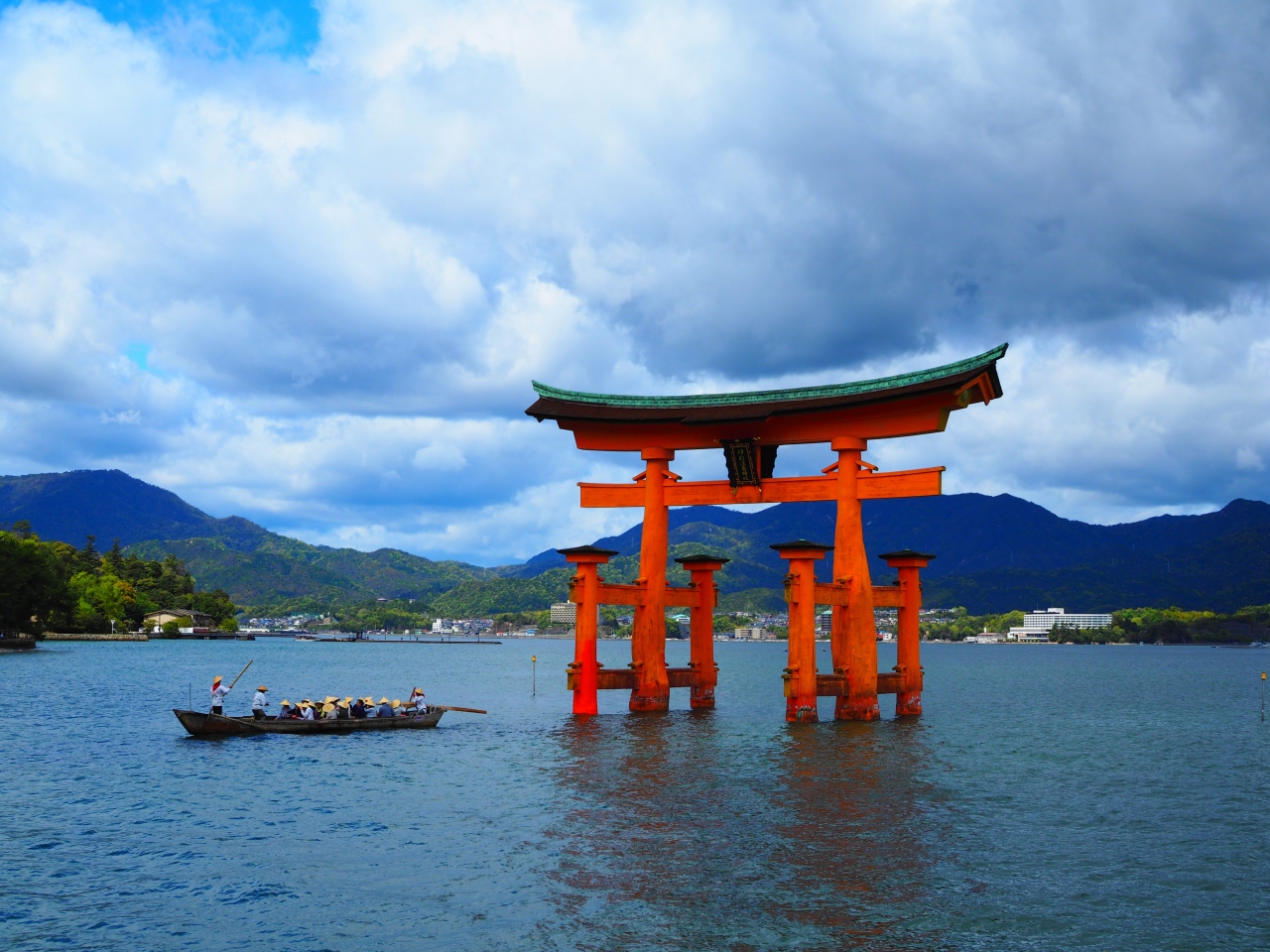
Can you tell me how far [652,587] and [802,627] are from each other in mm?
6098

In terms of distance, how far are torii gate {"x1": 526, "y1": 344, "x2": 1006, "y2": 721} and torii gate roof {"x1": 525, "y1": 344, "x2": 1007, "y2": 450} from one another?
0.15ft

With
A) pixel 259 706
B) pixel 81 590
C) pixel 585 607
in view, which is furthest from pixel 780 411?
pixel 81 590

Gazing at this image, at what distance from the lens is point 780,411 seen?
34031 mm

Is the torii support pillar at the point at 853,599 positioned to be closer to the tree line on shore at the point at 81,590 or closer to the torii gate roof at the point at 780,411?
the torii gate roof at the point at 780,411

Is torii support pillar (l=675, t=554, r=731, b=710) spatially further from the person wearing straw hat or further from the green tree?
the green tree

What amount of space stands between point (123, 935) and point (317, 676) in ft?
235

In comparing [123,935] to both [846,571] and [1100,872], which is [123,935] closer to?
[1100,872]

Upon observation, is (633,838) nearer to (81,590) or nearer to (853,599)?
(853,599)

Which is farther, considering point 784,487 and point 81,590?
point 81,590

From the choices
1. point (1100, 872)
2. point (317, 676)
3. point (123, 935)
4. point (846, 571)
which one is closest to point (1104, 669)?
point (317, 676)

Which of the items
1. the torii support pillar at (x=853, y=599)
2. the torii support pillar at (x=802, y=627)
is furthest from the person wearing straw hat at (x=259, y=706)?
the torii support pillar at (x=853, y=599)

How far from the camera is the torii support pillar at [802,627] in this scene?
32.3m

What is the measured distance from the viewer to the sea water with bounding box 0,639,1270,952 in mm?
14234

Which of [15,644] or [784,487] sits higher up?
[784,487]
